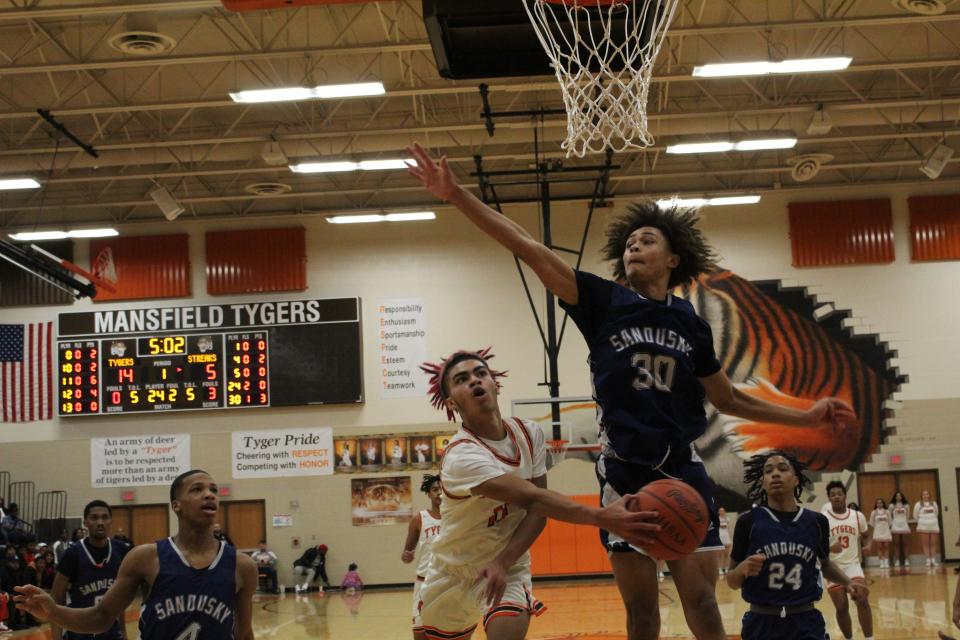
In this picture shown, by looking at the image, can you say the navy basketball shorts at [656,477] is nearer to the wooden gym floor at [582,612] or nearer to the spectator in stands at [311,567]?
the wooden gym floor at [582,612]

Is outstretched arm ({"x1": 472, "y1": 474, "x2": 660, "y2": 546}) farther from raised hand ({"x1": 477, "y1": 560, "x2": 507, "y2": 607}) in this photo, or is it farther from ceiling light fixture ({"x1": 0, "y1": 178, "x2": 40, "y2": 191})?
ceiling light fixture ({"x1": 0, "y1": 178, "x2": 40, "y2": 191})

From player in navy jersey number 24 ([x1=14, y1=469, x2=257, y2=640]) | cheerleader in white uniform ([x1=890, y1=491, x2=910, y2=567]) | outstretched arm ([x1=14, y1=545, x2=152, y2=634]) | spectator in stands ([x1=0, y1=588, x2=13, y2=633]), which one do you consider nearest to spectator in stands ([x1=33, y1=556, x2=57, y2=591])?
spectator in stands ([x1=0, y1=588, x2=13, y2=633])

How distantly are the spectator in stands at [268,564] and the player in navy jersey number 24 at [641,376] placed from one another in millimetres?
18220

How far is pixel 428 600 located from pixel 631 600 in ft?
4.72

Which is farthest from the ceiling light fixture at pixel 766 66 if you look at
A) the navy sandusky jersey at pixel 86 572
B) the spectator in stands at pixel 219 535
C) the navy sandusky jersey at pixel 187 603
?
the navy sandusky jersey at pixel 187 603

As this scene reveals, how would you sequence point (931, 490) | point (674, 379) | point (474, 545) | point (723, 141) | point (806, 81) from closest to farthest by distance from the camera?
point (674, 379) → point (474, 545) → point (723, 141) → point (806, 81) → point (931, 490)

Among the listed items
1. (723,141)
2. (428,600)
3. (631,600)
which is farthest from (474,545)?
(723,141)

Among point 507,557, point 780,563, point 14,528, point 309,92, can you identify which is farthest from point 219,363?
point 507,557

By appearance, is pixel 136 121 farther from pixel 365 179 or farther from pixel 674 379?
pixel 674 379

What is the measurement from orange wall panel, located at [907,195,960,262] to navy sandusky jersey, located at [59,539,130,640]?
18982mm

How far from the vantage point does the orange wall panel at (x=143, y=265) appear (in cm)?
2264

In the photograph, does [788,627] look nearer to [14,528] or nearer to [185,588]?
[185,588]

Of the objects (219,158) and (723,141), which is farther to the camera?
(219,158)

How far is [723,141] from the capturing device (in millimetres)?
Result: 17828
